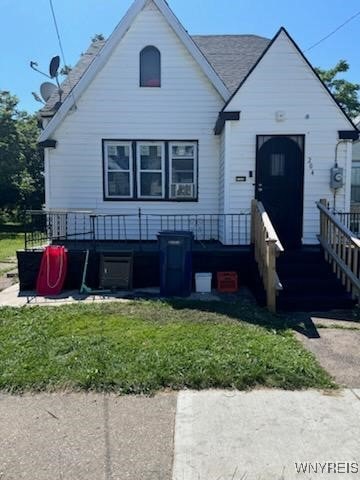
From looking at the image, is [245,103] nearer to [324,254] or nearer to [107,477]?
[324,254]

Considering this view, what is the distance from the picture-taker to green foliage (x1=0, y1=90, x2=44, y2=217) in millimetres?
29203

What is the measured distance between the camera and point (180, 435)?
10.7 ft

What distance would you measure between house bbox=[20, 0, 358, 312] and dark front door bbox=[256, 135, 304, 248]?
2 centimetres

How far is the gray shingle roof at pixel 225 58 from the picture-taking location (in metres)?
11.3

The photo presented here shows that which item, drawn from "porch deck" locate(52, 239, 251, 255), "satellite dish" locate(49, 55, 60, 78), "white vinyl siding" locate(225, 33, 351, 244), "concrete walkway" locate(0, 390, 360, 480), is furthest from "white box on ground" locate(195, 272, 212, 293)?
"satellite dish" locate(49, 55, 60, 78)

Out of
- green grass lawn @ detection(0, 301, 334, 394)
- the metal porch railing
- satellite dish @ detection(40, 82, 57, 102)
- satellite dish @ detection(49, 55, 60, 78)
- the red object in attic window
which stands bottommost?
green grass lawn @ detection(0, 301, 334, 394)

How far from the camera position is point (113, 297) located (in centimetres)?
788

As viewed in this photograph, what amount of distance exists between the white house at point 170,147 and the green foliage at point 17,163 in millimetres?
19936

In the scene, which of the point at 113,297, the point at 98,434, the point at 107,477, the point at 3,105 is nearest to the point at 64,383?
the point at 98,434

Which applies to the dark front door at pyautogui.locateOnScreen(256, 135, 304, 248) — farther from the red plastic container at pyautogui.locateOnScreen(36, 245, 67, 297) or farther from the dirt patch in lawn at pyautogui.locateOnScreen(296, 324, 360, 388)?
the red plastic container at pyautogui.locateOnScreen(36, 245, 67, 297)

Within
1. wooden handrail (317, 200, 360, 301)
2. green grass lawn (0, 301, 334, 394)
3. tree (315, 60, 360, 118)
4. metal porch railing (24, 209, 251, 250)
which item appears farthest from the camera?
tree (315, 60, 360, 118)

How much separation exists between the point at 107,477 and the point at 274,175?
315 inches

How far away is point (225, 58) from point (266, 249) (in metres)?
7.52

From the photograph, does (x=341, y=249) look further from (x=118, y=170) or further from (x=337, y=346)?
(x=118, y=170)
